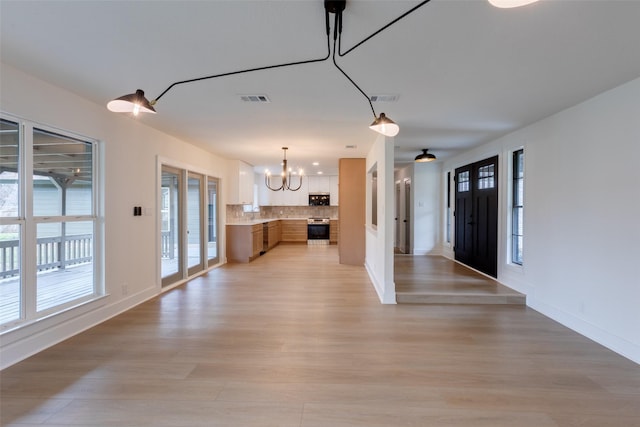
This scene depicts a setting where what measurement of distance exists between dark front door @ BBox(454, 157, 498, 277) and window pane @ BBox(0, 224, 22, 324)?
234 inches

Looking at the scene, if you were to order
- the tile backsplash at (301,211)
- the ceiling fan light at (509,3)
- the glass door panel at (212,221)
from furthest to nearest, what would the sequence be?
the tile backsplash at (301,211), the glass door panel at (212,221), the ceiling fan light at (509,3)

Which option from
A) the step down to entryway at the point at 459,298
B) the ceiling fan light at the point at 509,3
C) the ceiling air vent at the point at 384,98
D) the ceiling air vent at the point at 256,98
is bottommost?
the step down to entryway at the point at 459,298

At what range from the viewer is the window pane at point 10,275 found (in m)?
2.48

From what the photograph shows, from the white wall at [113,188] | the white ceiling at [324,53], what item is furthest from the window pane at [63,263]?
the white ceiling at [324,53]

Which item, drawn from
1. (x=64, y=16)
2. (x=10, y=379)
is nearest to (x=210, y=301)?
(x=10, y=379)

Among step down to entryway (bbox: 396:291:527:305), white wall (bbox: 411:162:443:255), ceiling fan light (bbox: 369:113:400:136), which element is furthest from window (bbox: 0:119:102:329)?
white wall (bbox: 411:162:443:255)

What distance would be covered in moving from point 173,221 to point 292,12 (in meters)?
4.27

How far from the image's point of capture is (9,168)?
254cm

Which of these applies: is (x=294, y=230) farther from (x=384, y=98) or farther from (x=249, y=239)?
(x=384, y=98)

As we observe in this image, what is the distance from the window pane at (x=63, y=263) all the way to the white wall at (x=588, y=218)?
208 inches

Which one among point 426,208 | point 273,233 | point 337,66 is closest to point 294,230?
point 273,233

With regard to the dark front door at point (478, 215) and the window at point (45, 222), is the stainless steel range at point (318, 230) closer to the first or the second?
the dark front door at point (478, 215)

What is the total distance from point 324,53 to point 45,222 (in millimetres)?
2960

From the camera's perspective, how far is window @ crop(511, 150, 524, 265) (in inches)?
175
